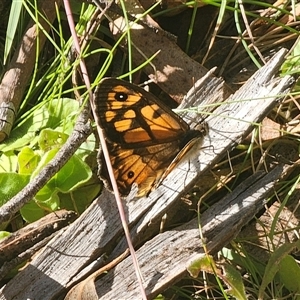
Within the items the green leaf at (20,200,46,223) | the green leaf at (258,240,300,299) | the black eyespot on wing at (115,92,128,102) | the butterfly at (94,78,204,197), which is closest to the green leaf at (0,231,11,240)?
the green leaf at (20,200,46,223)

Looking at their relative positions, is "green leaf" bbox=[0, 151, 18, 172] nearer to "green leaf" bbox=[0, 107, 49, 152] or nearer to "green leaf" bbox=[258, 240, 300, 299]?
"green leaf" bbox=[0, 107, 49, 152]

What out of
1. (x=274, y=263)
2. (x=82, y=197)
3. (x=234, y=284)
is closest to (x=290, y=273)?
(x=274, y=263)

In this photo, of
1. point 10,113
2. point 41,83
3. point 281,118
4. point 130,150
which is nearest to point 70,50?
point 41,83

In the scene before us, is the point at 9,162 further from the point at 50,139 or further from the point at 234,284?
the point at 234,284

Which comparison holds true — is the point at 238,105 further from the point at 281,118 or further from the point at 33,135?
the point at 33,135

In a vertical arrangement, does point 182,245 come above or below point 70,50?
below

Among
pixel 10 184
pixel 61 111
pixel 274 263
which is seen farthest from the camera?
pixel 61 111
